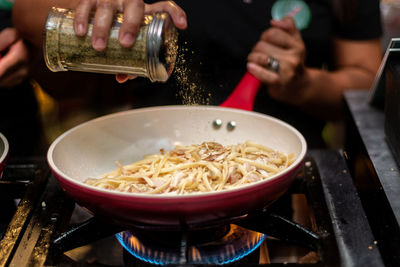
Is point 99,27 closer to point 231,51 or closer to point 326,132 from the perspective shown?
point 231,51

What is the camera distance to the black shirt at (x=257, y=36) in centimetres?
173

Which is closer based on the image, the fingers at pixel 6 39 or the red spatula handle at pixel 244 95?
the fingers at pixel 6 39

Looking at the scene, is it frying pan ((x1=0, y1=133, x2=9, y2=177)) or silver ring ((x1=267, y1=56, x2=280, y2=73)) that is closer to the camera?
frying pan ((x1=0, y1=133, x2=9, y2=177))

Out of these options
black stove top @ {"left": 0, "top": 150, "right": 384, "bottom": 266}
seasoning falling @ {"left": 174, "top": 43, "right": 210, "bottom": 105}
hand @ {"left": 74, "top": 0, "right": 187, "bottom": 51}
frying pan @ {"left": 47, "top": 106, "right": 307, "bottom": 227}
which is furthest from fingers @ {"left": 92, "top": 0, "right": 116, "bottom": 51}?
black stove top @ {"left": 0, "top": 150, "right": 384, "bottom": 266}

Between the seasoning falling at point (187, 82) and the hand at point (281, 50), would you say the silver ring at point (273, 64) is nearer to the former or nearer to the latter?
the hand at point (281, 50)

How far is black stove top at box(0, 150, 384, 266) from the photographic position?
86cm

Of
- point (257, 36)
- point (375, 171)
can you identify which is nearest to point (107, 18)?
point (375, 171)

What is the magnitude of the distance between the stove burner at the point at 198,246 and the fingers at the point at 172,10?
46 cm

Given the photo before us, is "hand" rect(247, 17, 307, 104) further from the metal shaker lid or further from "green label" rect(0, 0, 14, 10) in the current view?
"green label" rect(0, 0, 14, 10)

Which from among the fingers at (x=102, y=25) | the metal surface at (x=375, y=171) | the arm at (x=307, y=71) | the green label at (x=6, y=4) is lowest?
the arm at (x=307, y=71)

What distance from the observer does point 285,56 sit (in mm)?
1689

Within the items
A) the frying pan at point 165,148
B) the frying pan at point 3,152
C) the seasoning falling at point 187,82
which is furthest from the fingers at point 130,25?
the frying pan at point 3,152

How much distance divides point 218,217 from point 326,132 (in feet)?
4.43

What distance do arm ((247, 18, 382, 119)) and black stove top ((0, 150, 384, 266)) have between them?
0.65 meters
